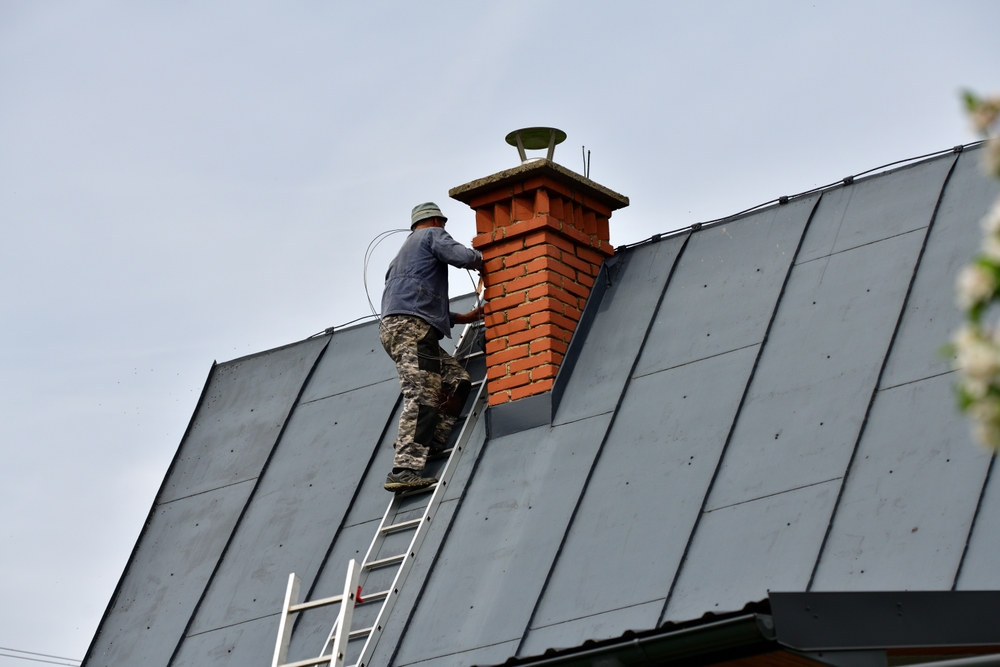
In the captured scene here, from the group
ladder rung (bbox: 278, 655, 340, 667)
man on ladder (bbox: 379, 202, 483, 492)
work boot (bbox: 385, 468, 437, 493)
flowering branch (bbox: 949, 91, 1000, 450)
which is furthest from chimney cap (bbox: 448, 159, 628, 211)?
flowering branch (bbox: 949, 91, 1000, 450)

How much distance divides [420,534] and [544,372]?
1.24 metres

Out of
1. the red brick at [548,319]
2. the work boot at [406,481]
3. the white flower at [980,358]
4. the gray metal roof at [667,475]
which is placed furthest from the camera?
the red brick at [548,319]

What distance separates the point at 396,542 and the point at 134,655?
1.93 metres

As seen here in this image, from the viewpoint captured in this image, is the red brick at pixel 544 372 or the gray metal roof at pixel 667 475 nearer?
the gray metal roof at pixel 667 475

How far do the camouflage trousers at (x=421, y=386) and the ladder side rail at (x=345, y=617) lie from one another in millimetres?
1074

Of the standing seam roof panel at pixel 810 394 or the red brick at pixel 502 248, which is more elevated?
the red brick at pixel 502 248

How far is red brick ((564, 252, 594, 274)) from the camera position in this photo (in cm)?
871

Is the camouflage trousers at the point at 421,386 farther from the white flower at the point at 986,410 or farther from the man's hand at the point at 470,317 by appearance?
the white flower at the point at 986,410

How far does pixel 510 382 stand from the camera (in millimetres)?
8469

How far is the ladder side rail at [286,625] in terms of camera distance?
7273mm

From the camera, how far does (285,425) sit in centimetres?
970

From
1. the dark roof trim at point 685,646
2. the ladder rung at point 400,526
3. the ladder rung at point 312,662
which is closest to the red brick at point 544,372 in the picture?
the ladder rung at point 400,526

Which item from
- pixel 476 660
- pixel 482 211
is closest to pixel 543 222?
pixel 482 211

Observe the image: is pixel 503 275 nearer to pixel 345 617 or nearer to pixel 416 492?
pixel 416 492
